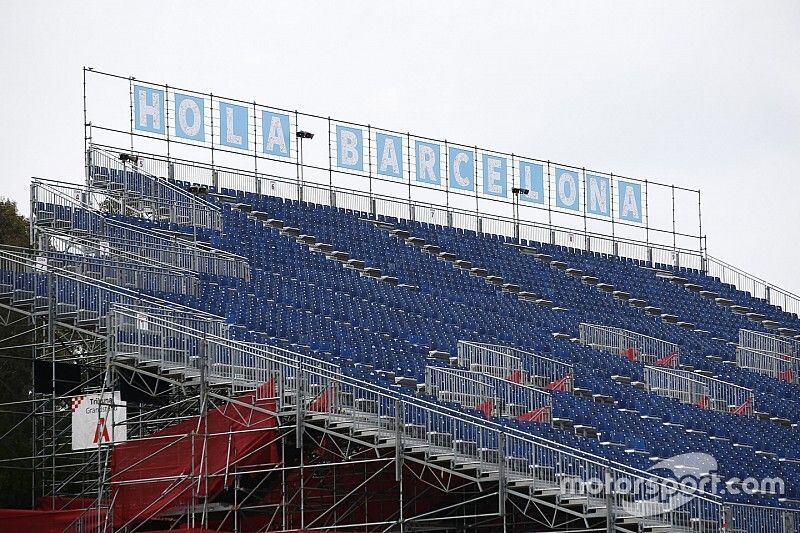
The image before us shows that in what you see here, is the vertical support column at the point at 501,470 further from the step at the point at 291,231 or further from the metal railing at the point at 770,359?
the metal railing at the point at 770,359

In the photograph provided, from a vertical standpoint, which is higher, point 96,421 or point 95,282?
point 95,282

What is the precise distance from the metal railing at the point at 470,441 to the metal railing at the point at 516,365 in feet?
18.7

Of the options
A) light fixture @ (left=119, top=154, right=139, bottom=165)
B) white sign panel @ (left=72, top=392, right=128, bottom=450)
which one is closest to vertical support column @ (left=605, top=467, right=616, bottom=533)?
white sign panel @ (left=72, top=392, right=128, bottom=450)

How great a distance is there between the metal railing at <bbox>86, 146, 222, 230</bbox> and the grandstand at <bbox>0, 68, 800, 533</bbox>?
7 cm

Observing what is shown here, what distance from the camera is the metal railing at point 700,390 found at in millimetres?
34281

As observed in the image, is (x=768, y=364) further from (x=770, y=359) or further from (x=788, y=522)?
(x=788, y=522)

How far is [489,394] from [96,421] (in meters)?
7.51

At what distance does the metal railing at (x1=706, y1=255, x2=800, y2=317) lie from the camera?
4716 cm

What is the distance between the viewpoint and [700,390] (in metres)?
34.9

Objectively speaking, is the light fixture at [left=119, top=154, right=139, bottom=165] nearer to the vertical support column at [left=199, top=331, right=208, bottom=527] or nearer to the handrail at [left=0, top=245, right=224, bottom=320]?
the handrail at [left=0, top=245, right=224, bottom=320]

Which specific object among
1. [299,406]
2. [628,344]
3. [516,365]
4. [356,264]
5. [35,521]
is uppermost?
[356,264]

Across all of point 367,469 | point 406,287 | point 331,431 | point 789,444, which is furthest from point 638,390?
point 331,431

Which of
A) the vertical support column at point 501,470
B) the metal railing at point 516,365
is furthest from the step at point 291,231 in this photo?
the vertical support column at point 501,470

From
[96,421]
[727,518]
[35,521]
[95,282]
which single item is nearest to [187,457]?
[96,421]
